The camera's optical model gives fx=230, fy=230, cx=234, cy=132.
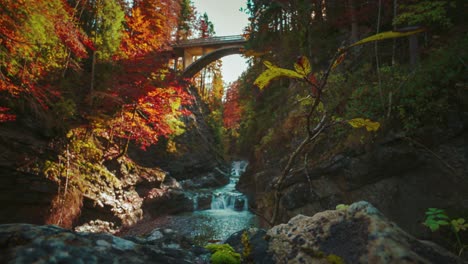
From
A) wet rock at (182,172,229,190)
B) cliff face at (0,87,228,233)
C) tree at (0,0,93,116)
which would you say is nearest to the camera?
tree at (0,0,93,116)

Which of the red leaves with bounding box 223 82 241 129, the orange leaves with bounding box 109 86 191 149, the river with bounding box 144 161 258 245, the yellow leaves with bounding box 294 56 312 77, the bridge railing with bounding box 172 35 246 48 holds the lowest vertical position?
the river with bounding box 144 161 258 245

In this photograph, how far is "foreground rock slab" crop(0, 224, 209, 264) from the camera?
1300 millimetres

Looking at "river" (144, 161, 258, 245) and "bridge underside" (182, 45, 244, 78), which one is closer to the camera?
"river" (144, 161, 258, 245)

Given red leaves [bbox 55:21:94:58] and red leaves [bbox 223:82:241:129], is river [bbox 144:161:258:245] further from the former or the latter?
red leaves [bbox 223:82:241:129]

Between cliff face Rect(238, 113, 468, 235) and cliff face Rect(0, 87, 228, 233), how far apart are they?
6436mm

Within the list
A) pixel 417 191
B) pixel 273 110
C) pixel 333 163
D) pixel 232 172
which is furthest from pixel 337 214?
pixel 232 172

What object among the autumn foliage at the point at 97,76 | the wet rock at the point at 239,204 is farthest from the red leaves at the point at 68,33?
the wet rock at the point at 239,204

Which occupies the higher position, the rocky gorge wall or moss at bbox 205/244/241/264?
the rocky gorge wall

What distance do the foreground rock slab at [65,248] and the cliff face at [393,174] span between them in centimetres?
306

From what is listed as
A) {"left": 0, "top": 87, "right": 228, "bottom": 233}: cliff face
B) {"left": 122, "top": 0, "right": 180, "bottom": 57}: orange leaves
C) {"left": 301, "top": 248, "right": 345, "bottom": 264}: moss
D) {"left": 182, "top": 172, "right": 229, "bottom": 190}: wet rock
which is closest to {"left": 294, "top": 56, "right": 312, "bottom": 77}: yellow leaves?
{"left": 301, "top": 248, "right": 345, "bottom": 264}: moss

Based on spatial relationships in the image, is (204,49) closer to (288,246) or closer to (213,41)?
(213,41)

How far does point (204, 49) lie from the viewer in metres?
26.8

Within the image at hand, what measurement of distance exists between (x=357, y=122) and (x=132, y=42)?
13517 millimetres

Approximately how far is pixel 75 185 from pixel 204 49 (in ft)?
71.5
